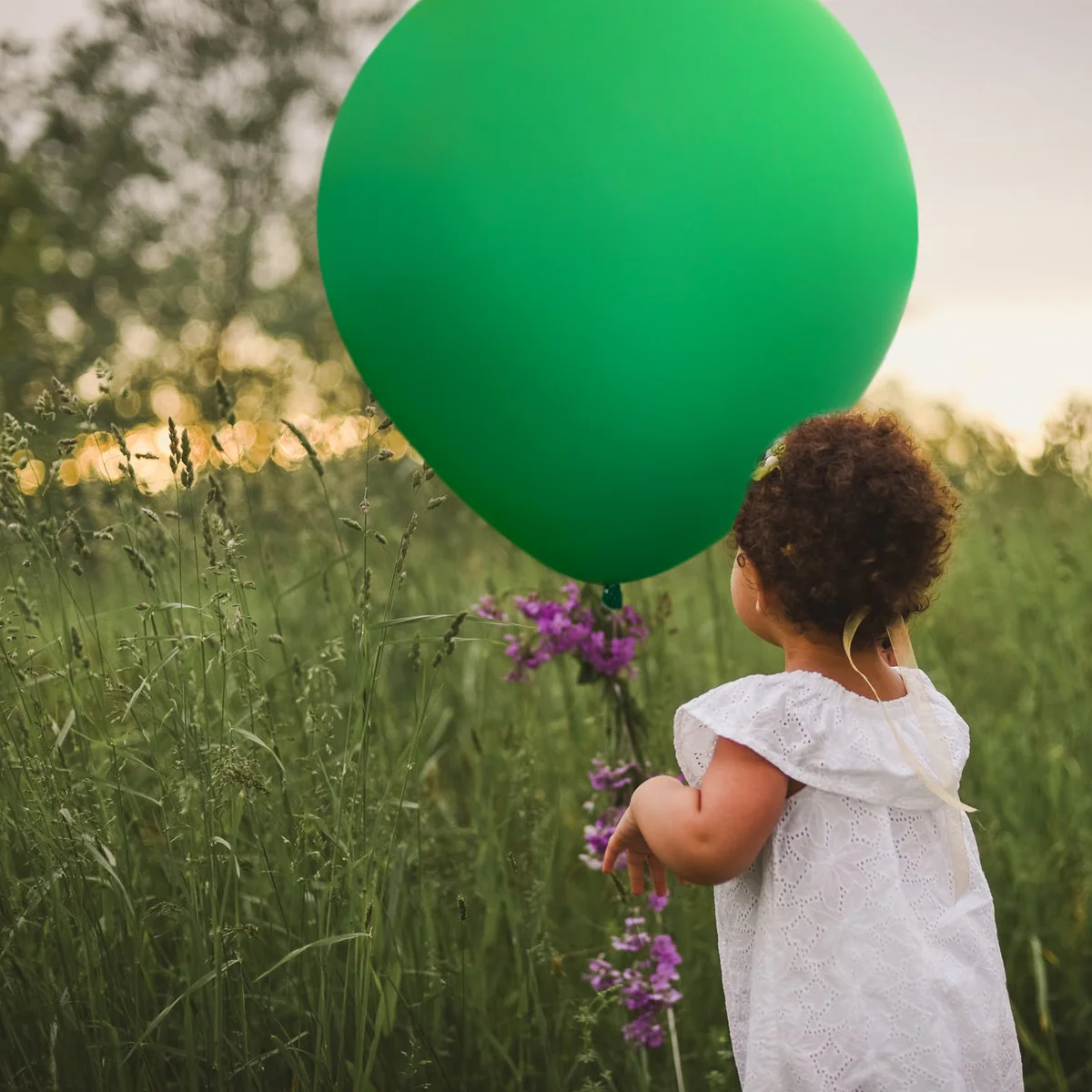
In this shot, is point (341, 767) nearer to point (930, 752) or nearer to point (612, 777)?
point (612, 777)

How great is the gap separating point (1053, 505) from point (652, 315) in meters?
2.68

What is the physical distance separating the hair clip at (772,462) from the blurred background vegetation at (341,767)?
0.41 metres

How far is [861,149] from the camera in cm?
164

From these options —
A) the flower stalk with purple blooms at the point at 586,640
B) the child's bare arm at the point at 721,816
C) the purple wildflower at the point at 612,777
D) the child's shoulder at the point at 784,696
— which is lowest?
the child's bare arm at the point at 721,816

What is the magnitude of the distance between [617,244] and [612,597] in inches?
19.3

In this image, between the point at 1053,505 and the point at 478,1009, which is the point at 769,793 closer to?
the point at 478,1009

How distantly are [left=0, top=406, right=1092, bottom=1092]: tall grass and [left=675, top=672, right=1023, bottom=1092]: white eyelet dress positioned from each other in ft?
1.21

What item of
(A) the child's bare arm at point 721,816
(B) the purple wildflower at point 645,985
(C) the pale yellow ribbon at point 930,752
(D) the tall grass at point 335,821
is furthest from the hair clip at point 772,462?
(B) the purple wildflower at point 645,985

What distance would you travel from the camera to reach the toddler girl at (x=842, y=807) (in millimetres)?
1260

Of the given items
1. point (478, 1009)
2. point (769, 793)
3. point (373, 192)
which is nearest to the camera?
point (769, 793)

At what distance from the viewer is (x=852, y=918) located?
1.28 metres

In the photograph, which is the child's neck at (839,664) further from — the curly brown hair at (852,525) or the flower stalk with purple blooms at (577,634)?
the flower stalk with purple blooms at (577,634)

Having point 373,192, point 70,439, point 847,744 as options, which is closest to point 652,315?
point 373,192

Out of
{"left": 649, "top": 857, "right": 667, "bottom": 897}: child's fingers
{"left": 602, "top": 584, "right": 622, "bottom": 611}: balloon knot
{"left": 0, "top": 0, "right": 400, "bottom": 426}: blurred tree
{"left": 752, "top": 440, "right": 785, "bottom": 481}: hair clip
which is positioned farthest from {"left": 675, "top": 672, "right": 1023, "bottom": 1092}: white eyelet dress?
{"left": 0, "top": 0, "right": 400, "bottom": 426}: blurred tree
